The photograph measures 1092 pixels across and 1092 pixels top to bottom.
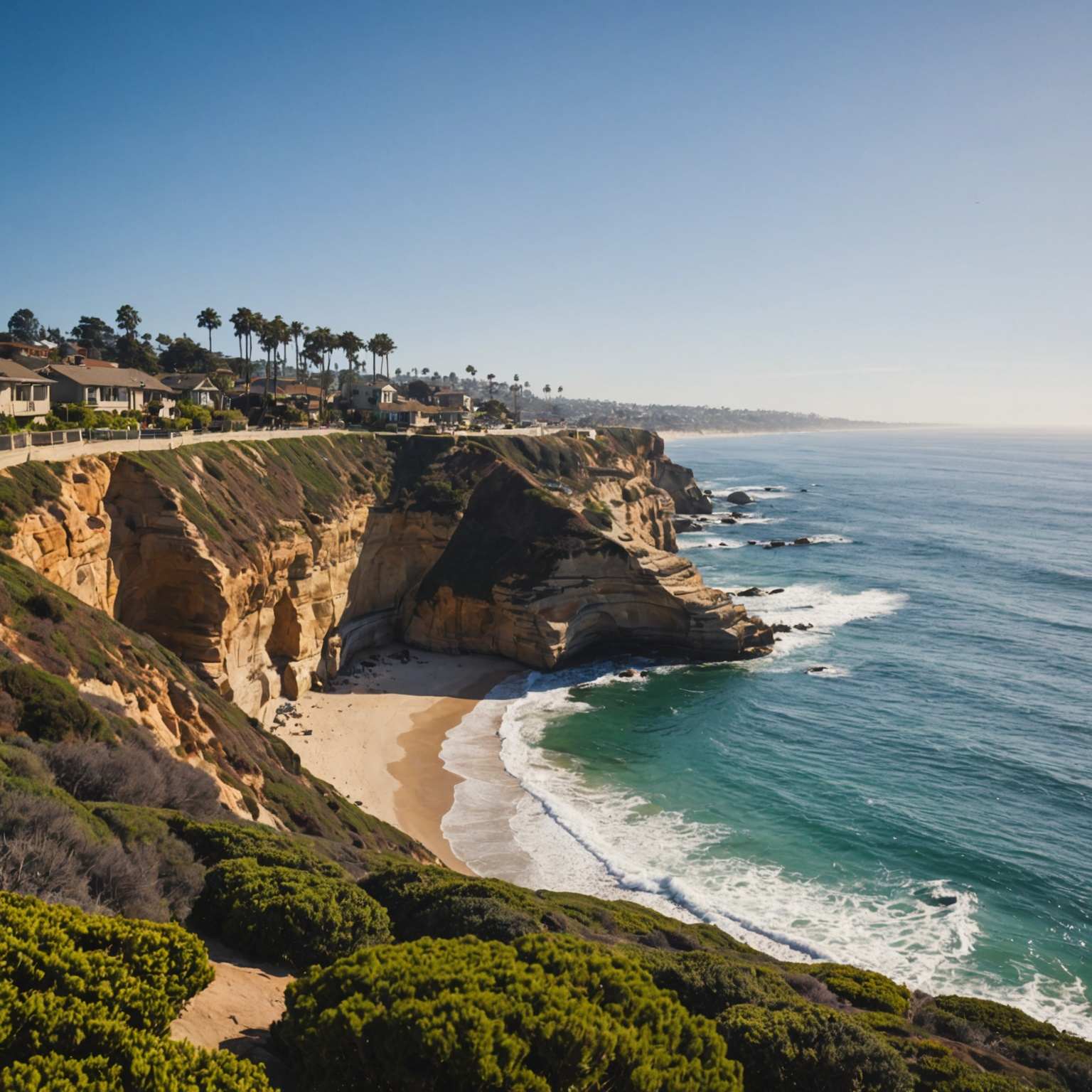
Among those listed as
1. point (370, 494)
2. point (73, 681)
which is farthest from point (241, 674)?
point (370, 494)

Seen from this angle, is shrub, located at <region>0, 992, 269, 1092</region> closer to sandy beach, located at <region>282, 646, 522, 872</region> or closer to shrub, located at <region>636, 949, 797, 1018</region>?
shrub, located at <region>636, 949, 797, 1018</region>

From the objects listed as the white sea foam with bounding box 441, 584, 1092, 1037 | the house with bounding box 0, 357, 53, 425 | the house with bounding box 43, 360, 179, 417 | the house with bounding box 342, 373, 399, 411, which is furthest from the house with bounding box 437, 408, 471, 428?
the white sea foam with bounding box 441, 584, 1092, 1037

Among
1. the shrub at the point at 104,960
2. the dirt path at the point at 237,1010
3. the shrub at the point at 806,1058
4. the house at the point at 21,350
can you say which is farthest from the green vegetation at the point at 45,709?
the house at the point at 21,350

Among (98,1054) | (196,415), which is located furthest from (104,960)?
(196,415)

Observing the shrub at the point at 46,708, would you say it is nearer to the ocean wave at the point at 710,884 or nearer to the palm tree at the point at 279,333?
the ocean wave at the point at 710,884

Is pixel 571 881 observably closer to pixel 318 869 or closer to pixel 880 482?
pixel 318 869

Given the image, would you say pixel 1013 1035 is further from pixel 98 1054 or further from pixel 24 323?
pixel 24 323
